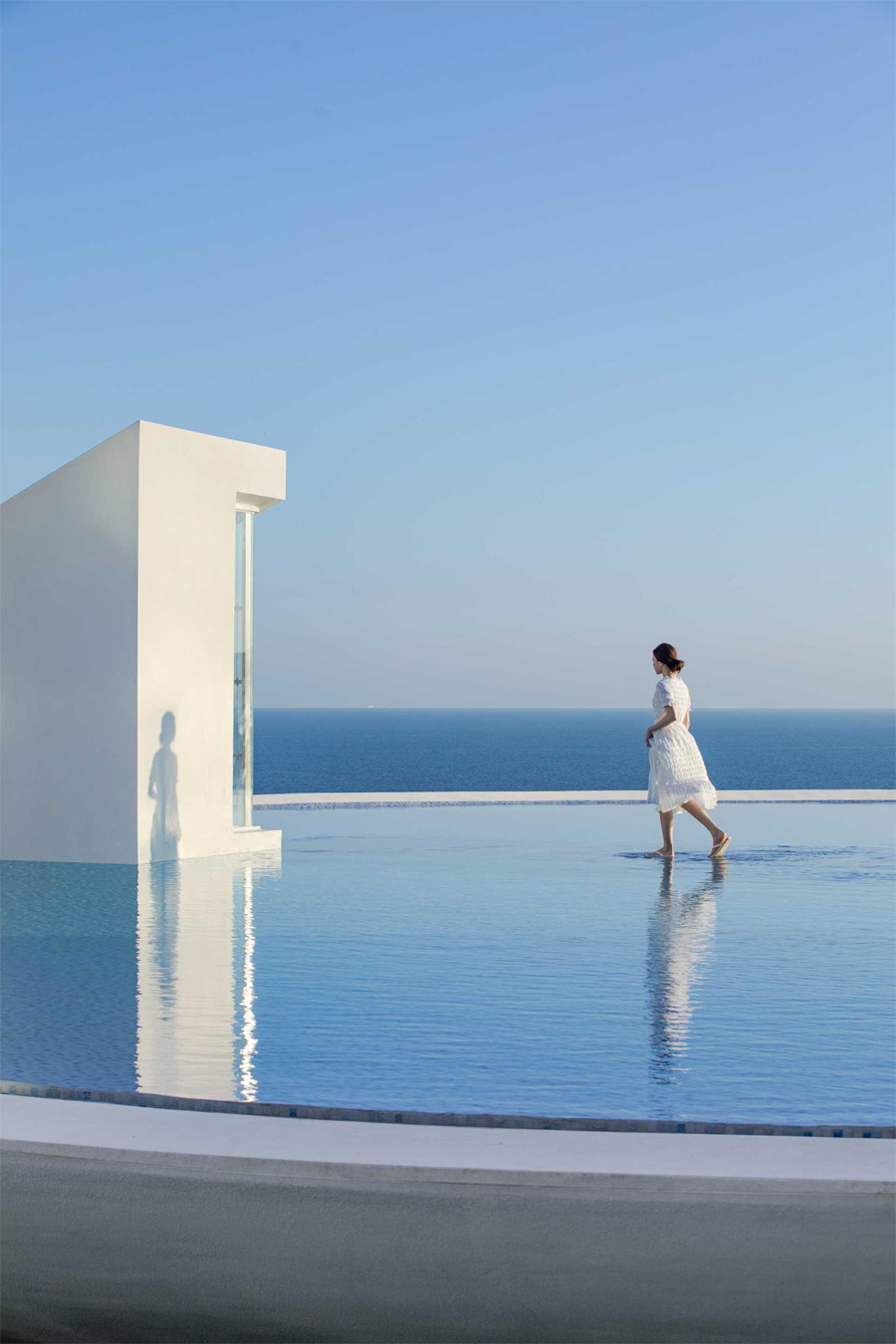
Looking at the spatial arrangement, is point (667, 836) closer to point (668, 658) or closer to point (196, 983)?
point (668, 658)

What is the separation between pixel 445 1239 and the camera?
2719mm

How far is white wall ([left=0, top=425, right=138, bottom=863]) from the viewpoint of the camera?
9.15m

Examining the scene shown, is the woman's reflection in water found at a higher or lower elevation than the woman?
lower

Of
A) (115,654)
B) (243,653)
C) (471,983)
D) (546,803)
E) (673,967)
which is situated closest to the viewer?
(471,983)

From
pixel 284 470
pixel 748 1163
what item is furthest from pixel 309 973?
pixel 284 470

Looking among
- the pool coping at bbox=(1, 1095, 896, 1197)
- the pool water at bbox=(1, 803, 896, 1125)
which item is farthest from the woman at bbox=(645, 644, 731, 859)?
the pool coping at bbox=(1, 1095, 896, 1197)

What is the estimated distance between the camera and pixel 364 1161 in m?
2.78

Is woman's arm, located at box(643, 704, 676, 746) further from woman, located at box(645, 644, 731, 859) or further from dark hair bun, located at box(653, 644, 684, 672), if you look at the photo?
→ dark hair bun, located at box(653, 644, 684, 672)

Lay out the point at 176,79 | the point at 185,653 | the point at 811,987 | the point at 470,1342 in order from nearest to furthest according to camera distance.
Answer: the point at 470,1342
the point at 811,987
the point at 185,653
the point at 176,79

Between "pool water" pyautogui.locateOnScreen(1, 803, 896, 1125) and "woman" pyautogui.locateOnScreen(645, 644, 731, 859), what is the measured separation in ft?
1.44

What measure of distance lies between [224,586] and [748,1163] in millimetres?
7710

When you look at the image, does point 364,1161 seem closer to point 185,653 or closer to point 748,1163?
point 748,1163

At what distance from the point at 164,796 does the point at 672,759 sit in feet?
12.3

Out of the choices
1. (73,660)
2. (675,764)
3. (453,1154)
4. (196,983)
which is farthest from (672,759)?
(453,1154)
